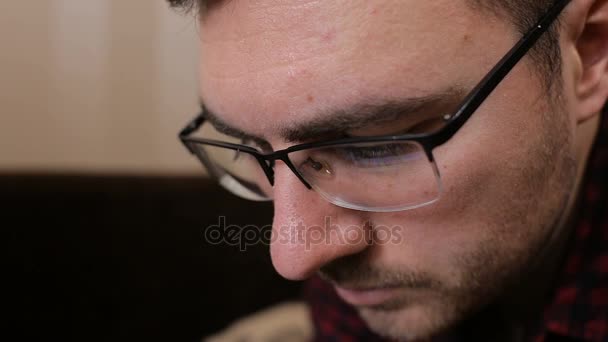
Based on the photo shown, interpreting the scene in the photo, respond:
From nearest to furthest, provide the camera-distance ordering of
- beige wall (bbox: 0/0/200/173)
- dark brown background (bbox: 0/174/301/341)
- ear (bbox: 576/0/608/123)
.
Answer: ear (bbox: 576/0/608/123)
dark brown background (bbox: 0/174/301/341)
beige wall (bbox: 0/0/200/173)

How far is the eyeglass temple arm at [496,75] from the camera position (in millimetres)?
604

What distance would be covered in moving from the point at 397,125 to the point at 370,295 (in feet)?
0.89

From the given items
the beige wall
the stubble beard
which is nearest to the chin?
the stubble beard

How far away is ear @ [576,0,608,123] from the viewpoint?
703 mm

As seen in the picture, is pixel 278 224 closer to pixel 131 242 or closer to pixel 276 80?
pixel 276 80

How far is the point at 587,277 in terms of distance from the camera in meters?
0.89

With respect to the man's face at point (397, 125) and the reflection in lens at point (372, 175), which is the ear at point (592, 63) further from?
the reflection in lens at point (372, 175)

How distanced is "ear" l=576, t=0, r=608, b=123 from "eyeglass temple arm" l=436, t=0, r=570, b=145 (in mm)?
78

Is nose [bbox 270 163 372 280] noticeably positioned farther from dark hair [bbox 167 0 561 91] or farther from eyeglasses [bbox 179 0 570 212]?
dark hair [bbox 167 0 561 91]

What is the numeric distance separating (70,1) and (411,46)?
123 centimetres

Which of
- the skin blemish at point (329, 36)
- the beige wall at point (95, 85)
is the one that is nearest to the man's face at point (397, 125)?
the skin blemish at point (329, 36)

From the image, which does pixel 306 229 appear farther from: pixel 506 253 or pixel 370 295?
pixel 506 253

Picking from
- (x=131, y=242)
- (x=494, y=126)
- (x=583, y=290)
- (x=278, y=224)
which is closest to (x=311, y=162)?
(x=278, y=224)

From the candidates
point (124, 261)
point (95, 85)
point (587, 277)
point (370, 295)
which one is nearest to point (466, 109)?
point (370, 295)
